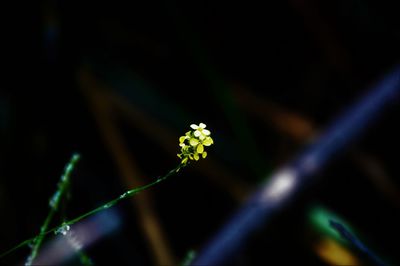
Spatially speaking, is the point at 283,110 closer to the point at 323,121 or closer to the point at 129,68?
the point at 323,121

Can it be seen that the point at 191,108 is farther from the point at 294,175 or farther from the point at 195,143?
the point at 195,143

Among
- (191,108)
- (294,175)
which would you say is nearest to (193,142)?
(294,175)

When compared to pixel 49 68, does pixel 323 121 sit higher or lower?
lower

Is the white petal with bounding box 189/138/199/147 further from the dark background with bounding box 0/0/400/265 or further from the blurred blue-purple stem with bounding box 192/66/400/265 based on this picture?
the dark background with bounding box 0/0/400/265

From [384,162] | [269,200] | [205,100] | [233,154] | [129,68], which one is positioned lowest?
[269,200]

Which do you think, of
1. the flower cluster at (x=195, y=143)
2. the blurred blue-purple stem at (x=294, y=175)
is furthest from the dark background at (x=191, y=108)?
the flower cluster at (x=195, y=143)

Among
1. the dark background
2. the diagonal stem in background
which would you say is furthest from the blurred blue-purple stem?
the diagonal stem in background

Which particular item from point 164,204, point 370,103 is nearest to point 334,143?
point 370,103
